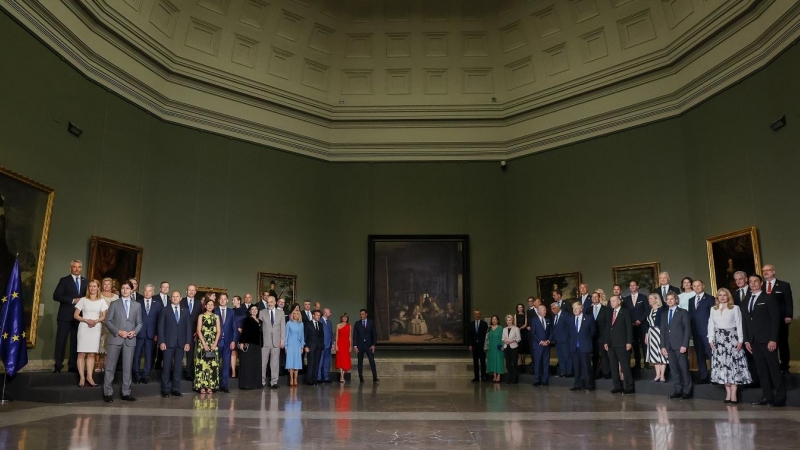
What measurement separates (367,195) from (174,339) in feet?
29.4

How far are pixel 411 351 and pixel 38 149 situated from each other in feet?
34.9

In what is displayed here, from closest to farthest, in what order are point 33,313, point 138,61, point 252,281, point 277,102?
1. point 33,313
2. point 138,61
3. point 252,281
4. point 277,102

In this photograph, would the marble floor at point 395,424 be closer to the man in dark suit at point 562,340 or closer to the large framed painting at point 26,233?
the large framed painting at point 26,233

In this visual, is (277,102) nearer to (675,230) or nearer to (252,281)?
(252,281)

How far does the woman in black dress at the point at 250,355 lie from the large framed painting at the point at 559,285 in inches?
332

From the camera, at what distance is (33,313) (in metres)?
10.7

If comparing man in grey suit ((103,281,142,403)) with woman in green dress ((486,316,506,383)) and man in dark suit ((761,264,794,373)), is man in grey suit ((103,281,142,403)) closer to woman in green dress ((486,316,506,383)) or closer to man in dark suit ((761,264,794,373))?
woman in green dress ((486,316,506,383))

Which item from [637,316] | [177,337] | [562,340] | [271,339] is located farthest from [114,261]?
[637,316]

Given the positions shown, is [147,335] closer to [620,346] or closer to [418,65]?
[620,346]

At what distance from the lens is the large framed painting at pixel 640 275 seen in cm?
1497

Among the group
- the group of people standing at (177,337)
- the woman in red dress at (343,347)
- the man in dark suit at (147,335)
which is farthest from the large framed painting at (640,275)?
the man in dark suit at (147,335)

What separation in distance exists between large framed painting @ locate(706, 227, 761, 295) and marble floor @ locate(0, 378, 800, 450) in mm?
4227

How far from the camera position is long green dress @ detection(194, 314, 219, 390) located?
11.0m

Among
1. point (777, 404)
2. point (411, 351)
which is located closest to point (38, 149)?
point (411, 351)
